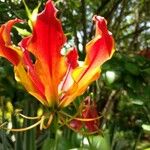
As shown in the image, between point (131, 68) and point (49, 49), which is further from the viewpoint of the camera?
point (131, 68)

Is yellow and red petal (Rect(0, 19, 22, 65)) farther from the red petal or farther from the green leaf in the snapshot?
the green leaf

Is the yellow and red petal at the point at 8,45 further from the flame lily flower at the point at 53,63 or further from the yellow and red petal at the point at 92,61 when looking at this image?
the yellow and red petal at the point at 92,61

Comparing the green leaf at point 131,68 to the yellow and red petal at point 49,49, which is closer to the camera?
the yellow and red petal at point 49,49

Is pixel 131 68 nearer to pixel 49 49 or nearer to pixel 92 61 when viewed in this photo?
pixel 92 61

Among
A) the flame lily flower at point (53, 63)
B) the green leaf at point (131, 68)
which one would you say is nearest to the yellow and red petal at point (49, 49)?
the flame lily flower at point (53, 63)

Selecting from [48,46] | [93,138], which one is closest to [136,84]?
[93,138]

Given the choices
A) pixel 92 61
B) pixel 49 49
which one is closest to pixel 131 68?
pixel 92 61

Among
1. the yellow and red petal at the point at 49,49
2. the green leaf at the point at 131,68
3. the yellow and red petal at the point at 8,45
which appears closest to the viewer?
the yellow and red petal at the point at 49,49

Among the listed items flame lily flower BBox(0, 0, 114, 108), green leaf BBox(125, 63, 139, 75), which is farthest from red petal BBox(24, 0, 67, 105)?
green leaf BBox(125, 63, 139, 75)

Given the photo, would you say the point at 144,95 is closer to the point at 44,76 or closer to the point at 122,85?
the point at 122,85
